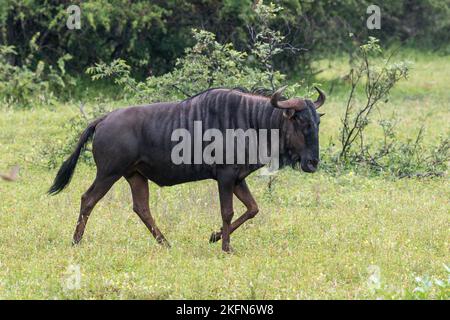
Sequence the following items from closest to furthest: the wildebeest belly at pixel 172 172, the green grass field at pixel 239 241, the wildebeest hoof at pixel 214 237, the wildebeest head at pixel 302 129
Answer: the green grass field at pixel 239 241 < the wildebeest head at pixel 302 129 < the wildebeest belly at pixel 172 172 < the wildebeest hoof at pixel 214 237

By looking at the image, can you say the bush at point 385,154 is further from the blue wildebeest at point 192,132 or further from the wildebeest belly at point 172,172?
the wildebeest belly at point 172,172

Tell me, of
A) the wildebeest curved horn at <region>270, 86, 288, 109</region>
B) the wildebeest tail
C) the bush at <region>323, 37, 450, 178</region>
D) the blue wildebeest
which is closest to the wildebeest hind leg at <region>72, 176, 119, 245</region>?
the blue wildebeest

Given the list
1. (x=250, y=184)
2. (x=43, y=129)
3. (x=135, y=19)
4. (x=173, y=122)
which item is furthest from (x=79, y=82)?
(x=173, y=122)

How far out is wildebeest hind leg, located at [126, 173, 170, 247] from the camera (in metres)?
8.77

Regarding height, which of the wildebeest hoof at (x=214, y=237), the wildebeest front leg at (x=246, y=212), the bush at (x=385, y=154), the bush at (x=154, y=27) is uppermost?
the wildebeest front leg at (x=246, y=212)

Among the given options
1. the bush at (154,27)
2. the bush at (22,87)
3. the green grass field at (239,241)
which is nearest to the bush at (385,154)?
the green grass field at (239,241)

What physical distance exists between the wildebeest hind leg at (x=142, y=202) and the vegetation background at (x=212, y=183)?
211 mm

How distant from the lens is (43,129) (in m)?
14.2

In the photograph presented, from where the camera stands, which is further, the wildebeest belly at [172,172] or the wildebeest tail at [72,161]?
the wildebeest tail at [72,161]

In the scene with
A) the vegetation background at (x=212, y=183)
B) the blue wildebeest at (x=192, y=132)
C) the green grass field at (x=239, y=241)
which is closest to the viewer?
the green grass field at (x=239, y=241)

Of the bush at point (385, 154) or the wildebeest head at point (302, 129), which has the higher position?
the wildebeest head at point (302, 129)

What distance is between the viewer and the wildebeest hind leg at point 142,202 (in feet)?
28.8

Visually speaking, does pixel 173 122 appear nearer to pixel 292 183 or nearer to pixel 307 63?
pixel 292 183

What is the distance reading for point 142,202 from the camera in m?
8.86
